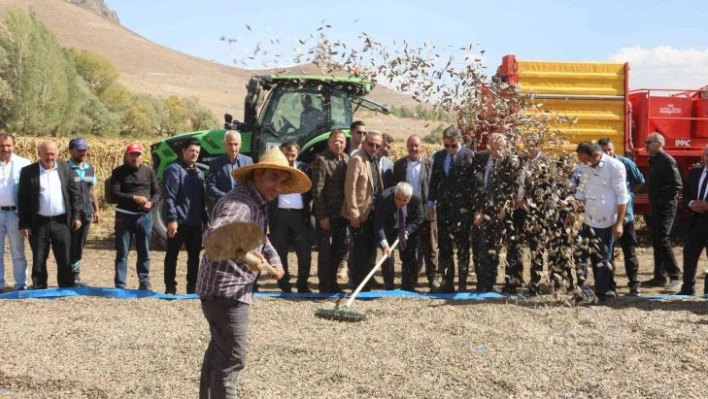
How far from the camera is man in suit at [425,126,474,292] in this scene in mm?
7414

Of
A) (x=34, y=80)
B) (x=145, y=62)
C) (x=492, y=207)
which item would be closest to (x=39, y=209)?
(x=492, y=207)

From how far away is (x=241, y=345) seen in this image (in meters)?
3.81

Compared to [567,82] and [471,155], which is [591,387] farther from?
[567,82]

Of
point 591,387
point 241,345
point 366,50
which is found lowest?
point 591,387

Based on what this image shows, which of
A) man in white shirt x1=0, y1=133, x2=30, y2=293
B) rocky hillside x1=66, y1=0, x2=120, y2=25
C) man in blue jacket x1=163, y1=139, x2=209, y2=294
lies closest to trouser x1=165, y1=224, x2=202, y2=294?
man in blue jacket x1=163, y1=139, x2=209, y2=294

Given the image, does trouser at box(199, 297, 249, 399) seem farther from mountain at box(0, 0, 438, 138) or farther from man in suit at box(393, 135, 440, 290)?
mountain at box(0, 0, 438, 138)

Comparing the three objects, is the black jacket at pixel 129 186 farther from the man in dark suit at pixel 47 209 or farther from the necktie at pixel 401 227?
the necktie at pixel 401 227

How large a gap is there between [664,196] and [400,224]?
3014mm

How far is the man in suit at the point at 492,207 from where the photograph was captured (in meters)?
7.02

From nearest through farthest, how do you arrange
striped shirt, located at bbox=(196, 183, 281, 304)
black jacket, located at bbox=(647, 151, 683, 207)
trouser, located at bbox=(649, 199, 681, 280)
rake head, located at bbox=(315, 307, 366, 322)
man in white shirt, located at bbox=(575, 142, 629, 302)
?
striped shirt, located at bbox=(196, 183, 281, 304) < rake head, located at bbox=(315, 307, 366, 322) < man in white shirt, located at bbox=(575, 142, 629, 302) < black jacket, located at bbox=(647, 151, 683, 207) < trouser, located at bbox=(649, 199, 681, 280)

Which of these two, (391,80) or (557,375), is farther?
(391,80)

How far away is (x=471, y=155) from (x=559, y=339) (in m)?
2.18

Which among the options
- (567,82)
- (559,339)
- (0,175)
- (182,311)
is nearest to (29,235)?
(0,175)

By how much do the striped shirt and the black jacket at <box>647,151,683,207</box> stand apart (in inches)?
226
